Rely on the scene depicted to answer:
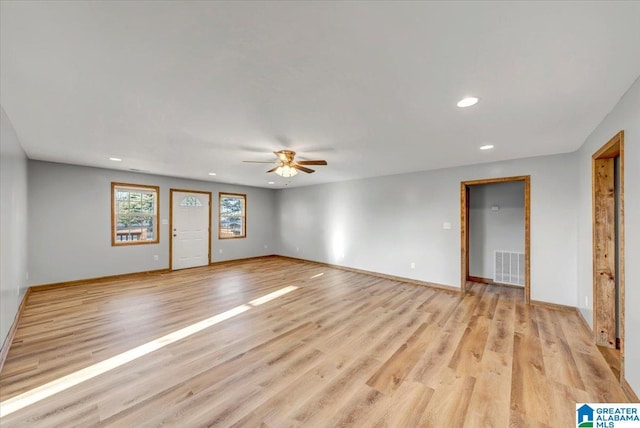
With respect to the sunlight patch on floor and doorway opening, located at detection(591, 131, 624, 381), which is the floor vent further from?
the sunlight patch on floor

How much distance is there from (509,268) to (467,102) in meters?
4.42

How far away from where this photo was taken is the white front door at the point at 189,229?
21.7ft

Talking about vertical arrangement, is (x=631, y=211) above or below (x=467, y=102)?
below

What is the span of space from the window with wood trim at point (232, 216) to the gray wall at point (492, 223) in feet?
20.4

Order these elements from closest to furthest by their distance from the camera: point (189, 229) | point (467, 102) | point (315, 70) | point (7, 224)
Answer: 1. point (315, 70)
2. point (467, 102)
3. point (7, 224)
4. point (189, 229)

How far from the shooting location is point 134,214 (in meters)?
5.98

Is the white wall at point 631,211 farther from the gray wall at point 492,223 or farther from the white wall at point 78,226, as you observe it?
the white wall at point 78,226

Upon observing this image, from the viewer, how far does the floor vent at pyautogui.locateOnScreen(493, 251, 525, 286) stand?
16.7 ft

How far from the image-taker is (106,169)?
551 cm

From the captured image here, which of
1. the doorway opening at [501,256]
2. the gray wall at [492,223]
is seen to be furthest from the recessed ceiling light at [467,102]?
the gray wall at [492,223]

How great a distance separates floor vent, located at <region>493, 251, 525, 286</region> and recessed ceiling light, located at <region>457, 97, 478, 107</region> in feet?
13.9

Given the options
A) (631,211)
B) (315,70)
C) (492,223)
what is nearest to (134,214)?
(315,70)

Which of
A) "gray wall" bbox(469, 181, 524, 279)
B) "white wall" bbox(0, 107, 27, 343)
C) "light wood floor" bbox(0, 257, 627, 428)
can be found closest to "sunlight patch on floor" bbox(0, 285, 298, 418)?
"light wood floor" bbox(0, 257, 627, 428)

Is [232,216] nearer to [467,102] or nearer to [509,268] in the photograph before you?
[467,102]
